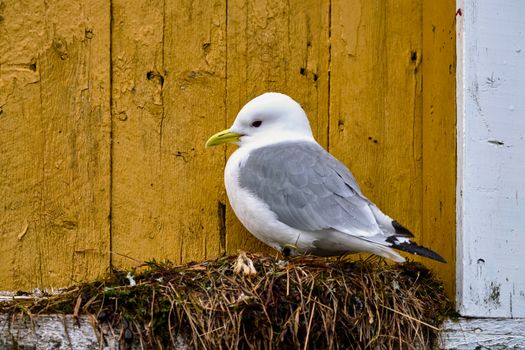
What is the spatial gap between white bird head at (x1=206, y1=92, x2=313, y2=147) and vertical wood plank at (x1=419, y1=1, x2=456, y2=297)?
0.42 meters

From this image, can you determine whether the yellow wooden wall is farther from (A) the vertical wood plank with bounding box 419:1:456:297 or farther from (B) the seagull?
(B) the seagull

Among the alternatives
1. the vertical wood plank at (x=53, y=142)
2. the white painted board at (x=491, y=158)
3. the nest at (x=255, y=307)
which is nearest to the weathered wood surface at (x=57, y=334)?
the nest at (x=255, y=307)

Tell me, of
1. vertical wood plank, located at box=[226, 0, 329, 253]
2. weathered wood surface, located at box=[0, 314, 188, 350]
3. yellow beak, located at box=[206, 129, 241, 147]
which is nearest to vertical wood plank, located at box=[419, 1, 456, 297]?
vertical wood plank, located at box=[226, 0, 329, 253]

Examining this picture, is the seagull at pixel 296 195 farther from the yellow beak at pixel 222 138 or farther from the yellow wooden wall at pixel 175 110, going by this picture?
the yellow wooden wall at pixel 175 110

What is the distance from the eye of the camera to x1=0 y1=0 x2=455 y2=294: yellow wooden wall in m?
3.44

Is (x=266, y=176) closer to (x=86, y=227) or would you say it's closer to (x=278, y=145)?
(x=278, y=145)

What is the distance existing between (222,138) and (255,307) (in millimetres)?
805

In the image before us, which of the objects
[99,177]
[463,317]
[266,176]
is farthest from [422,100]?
[99,177]

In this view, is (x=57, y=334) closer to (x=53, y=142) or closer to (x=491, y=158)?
(x=53, y=142)

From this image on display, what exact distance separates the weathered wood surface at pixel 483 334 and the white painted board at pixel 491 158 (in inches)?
1.0

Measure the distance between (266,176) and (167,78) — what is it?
0.53 m

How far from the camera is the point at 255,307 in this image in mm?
2803

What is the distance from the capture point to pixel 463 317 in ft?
10.00

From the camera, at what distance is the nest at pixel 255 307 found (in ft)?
9.09
